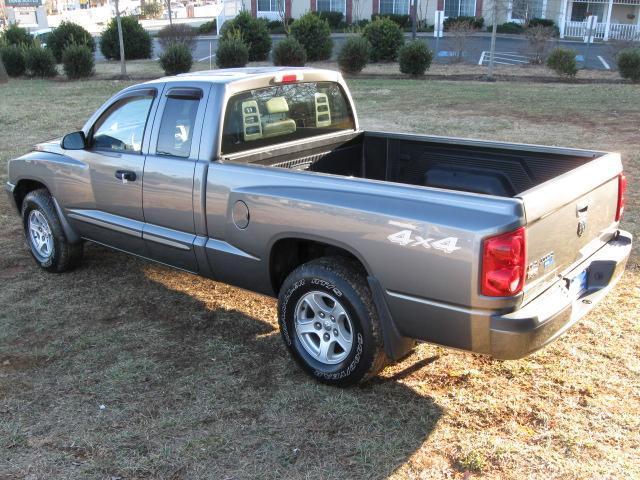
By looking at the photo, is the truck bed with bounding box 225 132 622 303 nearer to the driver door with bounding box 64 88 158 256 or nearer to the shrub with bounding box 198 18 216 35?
the driver door with bounding box 64 88 158 256

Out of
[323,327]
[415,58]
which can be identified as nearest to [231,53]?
[415,58]

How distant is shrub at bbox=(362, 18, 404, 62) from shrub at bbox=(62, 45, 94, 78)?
10.0 m

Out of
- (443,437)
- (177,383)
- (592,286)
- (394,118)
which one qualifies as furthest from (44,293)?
(394,118)

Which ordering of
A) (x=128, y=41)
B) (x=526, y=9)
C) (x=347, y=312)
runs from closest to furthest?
(x=347, y=312) < (x=128, y=41) < (x=526, y=9)

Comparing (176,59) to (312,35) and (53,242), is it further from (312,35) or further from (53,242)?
(53,242)

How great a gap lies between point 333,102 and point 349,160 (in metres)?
0.49

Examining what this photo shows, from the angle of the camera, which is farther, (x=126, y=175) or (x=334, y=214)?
(x=126, y=175)

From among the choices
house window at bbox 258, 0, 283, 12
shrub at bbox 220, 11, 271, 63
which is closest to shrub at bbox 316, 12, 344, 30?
house window at bbox 258, 0, 283, 12

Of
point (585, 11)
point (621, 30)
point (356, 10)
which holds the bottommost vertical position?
point (621, 30)

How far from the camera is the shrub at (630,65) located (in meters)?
18.2

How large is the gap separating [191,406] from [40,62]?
2231 centimetres

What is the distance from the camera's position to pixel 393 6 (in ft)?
146

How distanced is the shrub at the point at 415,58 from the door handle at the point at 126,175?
17.0 meters

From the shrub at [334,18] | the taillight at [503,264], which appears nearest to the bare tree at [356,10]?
the shrub at [334,18]
